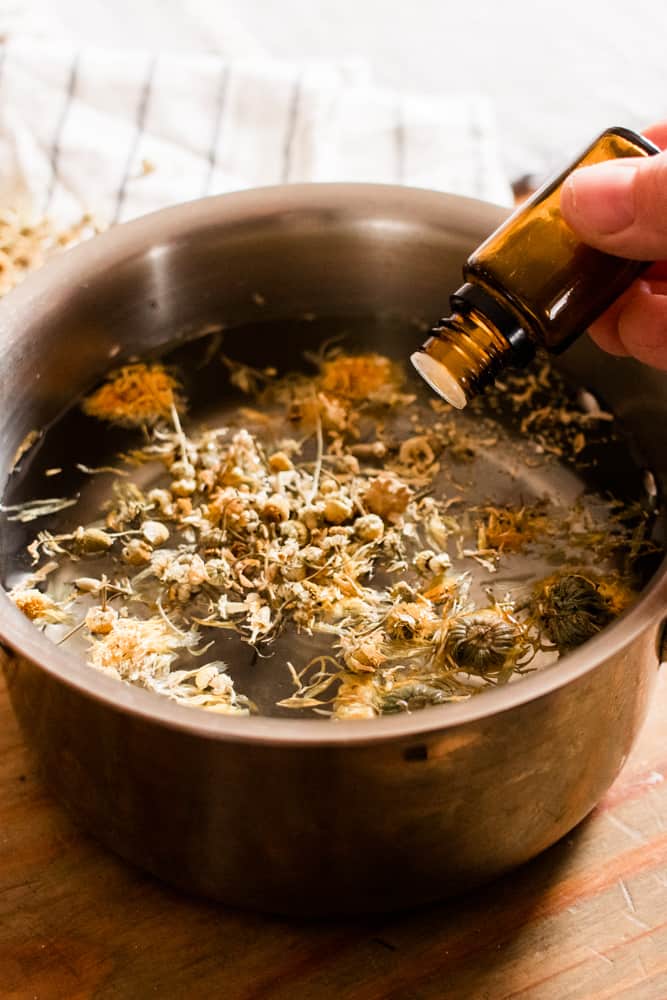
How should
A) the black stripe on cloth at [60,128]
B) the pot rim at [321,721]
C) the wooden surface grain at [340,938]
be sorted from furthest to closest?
the black stripe on cloth at [60,128], the wooden surface grain at [340,938], the pot rim at [321,721]

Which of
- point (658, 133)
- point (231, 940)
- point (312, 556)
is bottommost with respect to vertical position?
point (231, 940)

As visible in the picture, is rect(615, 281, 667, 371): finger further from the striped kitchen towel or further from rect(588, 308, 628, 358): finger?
the striped kitchen towel

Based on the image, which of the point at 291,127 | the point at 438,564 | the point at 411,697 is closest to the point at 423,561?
the point at 438,564

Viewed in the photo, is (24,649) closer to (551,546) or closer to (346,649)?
(346,649)

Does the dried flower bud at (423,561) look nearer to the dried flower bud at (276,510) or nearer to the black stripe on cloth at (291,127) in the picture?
the dried flower bud at (276,510)

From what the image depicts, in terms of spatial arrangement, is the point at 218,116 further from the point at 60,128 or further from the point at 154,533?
the point at 154,533

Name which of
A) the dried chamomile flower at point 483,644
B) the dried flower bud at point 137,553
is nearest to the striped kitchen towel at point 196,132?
the dried flower bud at point 137,553

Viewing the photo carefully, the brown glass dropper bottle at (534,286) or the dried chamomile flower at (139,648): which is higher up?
the brown glass dropper bottle at (534,286)
